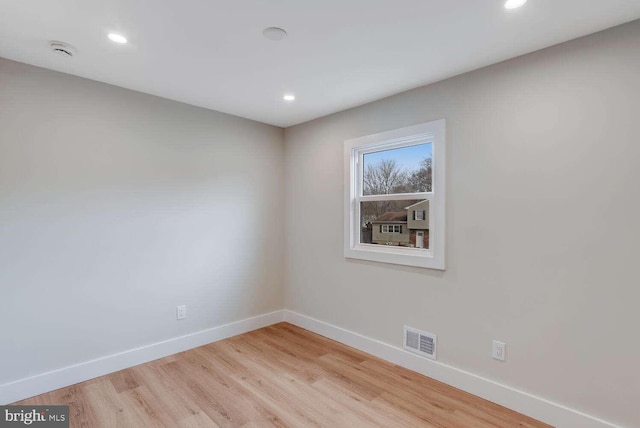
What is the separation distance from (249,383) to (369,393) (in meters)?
0.95

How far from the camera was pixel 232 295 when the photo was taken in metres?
3.53

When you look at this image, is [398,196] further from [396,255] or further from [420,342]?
[420,342]

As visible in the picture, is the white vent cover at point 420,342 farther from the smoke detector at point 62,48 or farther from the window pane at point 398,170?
the smoke detector at point 62,48

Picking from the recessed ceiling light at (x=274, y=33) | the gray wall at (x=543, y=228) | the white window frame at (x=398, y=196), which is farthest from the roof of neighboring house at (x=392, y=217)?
the recessed ceiling light at (x=274, y=33)

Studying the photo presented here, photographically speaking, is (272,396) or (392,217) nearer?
(272,396)

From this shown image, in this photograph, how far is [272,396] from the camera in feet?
7.78

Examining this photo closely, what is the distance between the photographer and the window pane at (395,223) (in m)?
2.79

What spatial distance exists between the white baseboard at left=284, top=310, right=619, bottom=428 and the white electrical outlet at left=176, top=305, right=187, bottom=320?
147 cm

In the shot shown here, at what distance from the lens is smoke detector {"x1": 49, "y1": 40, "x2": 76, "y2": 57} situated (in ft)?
6.67

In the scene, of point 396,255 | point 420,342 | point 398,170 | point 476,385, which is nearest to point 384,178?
point 398,170

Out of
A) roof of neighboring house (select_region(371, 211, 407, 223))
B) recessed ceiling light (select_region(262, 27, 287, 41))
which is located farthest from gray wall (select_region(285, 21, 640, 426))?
recessed ceiling light (select_region(262, 27, 287, 41))

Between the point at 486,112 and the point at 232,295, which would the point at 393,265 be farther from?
the point at 232,295

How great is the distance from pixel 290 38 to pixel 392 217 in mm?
1794

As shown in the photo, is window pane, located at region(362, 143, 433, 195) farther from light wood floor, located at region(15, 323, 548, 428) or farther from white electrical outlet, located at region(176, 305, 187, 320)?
white electrical outlet, located at region(176, 305, 187, 320)
